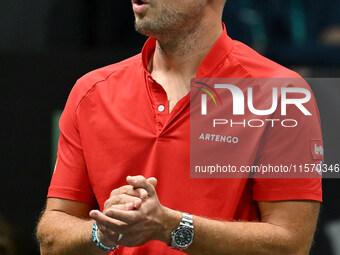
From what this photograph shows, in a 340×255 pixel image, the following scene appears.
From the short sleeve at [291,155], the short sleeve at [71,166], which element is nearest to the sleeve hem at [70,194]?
the short sleeve at [71,166]

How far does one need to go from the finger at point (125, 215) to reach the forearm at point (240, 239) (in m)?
0.23

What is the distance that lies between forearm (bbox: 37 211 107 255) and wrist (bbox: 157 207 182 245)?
0.78ft

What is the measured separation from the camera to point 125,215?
8.33ft

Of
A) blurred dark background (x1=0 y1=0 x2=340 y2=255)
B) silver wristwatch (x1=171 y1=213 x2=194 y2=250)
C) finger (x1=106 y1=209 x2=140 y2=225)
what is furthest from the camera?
blurred dark background (x1=0 y1=0 x2=340 y2=255)

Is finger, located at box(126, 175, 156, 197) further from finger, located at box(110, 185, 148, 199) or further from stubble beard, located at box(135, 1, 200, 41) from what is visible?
stubble beard, located at box(135, 1, 200, 41)

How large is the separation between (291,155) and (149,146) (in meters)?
0.49

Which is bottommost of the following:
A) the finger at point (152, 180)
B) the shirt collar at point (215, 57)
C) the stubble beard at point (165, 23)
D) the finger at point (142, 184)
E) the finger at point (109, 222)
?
the finger at point (109, 222)

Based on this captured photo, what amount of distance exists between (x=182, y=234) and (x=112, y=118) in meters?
0.53

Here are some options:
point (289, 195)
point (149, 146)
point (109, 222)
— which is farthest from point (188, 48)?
point (109, 222)

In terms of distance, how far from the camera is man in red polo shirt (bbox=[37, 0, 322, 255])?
2.74m

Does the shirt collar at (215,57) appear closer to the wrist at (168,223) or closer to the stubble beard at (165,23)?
the stubble beard at (165,23)

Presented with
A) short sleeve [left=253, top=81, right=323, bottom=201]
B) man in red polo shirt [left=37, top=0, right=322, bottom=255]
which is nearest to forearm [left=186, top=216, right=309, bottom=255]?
man in red polo shirt [left=37, top=0, right=322, bottom=255]

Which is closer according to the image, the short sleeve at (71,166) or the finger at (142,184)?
the finger at (142,184)

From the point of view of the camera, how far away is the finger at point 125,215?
2.54 m
